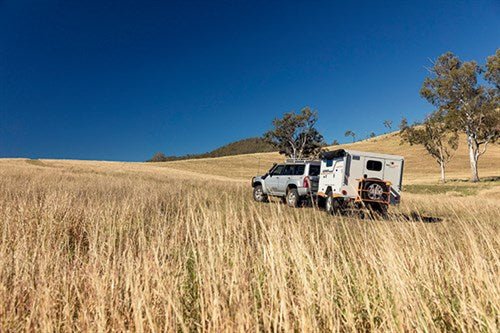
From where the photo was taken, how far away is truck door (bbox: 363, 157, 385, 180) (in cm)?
1355

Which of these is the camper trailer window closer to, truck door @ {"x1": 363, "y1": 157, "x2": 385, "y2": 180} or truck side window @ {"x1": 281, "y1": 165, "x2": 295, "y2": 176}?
truck door @ {"x1": 363, "y1": 157, "x2": 385, "y2": 180}

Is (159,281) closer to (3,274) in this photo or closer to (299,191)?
(3,274)

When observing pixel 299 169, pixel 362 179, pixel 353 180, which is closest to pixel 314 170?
pixel 299 169

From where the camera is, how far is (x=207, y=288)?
9.12 ft

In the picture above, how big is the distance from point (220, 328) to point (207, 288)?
508mm

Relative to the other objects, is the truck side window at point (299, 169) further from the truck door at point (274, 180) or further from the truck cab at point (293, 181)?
the truck door at point (274, 180)

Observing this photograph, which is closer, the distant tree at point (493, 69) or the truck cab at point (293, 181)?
the truck cab at point (293, 181)

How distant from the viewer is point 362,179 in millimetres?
12664

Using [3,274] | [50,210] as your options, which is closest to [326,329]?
[3,274]

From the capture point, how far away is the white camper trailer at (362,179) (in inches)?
510

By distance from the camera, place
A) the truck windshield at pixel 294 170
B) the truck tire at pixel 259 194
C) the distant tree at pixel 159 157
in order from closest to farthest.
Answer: the truck windshield at pixel 294 170 < the truck tire at pixel 259 194 < the distant tree at pixel 159 157

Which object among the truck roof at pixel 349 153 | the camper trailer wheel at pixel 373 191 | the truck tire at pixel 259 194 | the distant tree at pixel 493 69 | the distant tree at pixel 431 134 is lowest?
the truck tire at pixel 259 194

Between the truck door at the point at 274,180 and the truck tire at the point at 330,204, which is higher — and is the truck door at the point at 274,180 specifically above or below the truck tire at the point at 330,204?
above

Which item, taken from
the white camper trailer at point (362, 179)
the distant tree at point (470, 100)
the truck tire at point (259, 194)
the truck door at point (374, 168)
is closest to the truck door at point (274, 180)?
the truck tire at point (259, 194)
